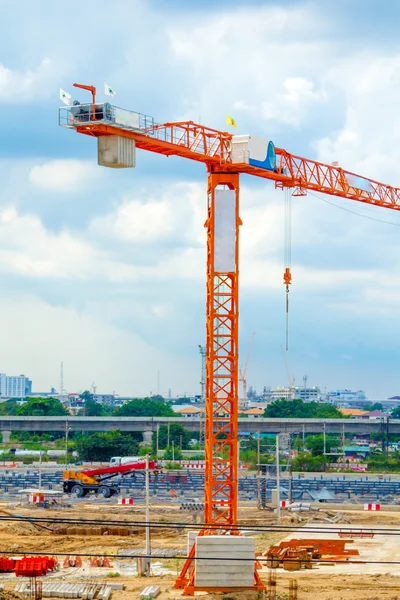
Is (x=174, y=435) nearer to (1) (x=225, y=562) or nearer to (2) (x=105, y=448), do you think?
(2) (x=105, y=448)

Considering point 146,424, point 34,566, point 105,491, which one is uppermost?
point 146,424

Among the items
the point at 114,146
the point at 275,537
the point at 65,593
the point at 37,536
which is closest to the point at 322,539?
the point at 275,537

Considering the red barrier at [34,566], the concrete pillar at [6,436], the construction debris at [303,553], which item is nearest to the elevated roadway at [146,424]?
the concrete pillar at [6,436]

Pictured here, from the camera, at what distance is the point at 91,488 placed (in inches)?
3775

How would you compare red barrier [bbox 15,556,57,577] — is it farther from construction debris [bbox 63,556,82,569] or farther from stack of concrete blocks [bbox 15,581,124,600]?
stack of concrete blocks [bbox 15,581,124,600]

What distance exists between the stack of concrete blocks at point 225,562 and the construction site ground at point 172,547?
3.02ft

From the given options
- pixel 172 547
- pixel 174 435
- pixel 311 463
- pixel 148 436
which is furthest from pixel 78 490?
pixel 148 436

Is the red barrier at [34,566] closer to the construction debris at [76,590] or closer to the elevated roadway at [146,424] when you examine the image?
the construction debris at [76,590]

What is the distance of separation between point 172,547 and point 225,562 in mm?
16898

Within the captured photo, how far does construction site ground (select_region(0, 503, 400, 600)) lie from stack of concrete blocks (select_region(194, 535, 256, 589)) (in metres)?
0.92

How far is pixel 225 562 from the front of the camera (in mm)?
48531

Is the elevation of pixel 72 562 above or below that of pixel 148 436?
below

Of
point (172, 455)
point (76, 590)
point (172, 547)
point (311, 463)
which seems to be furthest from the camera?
point (172, 455)

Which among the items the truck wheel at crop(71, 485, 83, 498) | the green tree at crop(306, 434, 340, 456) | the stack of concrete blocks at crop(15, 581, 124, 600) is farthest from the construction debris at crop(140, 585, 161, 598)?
the green tree at crop(306, 434, 340, 456)
